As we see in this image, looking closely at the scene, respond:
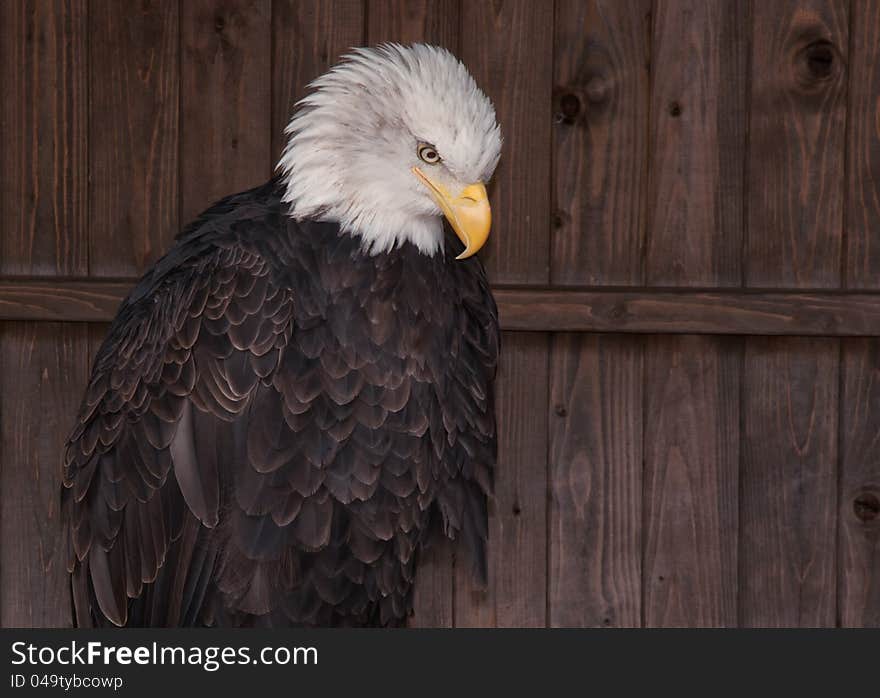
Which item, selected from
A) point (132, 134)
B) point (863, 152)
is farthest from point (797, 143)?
point (132, 134)

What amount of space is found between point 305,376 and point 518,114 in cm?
95

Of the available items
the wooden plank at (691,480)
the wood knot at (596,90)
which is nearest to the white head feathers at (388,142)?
the wood knot at (596,90)

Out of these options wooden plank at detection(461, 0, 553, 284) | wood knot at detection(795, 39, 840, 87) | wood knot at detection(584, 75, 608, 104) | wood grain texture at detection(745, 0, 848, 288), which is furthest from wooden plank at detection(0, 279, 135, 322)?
Result: wood knot at detection(795, 39, 840, 87)

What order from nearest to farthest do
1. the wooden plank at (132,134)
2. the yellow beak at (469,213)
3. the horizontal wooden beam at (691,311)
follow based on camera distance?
the yellow beak at (469,213) < the horizontal wooden beam at (691,311) < the wooden plank at (132,134)

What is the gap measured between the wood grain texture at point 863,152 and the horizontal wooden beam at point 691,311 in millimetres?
83

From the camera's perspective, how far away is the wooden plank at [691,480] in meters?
2.60

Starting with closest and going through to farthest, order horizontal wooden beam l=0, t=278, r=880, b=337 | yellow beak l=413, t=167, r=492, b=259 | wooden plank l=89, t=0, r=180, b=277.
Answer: yellow beak l=413, t=167, r=492, b=259 < horizontal wooden beam l=0, t=278, r=880, b=337 < wooden plank l=89, t=0, r=180, b=277

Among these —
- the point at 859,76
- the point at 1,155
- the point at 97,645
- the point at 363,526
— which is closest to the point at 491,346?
the point at 363,526

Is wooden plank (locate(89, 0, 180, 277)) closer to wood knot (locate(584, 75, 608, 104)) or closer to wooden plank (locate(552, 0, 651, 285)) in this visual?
wooden plank (locate(552, 0, 651, 285))

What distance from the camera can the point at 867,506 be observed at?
8.51 feet

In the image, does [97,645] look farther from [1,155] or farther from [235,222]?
[1,155]

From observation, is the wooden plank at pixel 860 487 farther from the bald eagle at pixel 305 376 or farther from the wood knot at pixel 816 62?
the bald eagle at pixel 305 376

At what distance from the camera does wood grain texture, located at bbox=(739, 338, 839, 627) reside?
8.47 ft

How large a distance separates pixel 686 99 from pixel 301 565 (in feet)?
4.39
